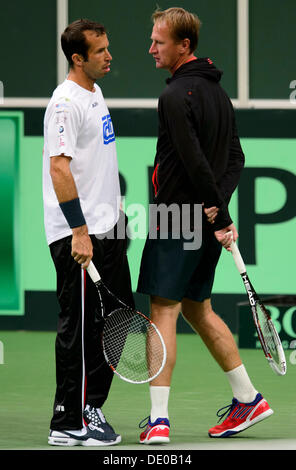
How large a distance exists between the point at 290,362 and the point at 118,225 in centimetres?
277

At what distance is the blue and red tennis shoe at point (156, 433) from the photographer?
4945 millimetres

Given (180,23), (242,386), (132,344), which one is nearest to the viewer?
(180,23)

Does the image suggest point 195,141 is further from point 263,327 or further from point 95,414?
point 95,414

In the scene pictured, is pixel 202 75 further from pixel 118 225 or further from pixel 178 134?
pixel 118 225

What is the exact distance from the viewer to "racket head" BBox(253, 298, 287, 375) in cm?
511

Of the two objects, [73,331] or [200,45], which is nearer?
[73,331]

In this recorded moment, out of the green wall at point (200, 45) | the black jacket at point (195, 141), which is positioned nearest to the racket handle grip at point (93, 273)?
the black jacket at point (195, 141)

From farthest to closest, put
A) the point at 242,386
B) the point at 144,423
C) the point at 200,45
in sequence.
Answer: the point at 200,45 → the point at 144,423 → the point at 242,386

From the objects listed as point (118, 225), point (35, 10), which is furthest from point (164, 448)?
point (35, 10)

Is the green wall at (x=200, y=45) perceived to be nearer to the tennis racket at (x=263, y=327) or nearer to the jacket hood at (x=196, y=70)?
the jacket hood at (x=196, y=70)

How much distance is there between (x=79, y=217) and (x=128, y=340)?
655mm

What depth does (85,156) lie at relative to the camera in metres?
5.03

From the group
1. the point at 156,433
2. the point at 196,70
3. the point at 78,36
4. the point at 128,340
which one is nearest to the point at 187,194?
the point at 196,70

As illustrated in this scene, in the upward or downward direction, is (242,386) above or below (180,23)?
below
